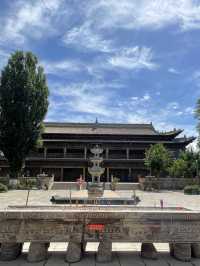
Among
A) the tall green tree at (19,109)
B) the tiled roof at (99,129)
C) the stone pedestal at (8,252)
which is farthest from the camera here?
the tiled roof at (99,129)

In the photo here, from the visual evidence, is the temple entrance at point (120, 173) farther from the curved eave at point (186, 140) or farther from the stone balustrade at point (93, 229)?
the stone balustrade at point (93, 229)

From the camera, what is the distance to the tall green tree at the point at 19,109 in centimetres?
2508

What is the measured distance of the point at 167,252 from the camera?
5.21 m

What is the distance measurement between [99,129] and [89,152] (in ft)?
19.5

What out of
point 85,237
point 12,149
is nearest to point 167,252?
point 85,237

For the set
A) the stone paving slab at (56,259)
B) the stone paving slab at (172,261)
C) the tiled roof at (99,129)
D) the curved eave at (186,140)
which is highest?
the tiled roof at (99,129)

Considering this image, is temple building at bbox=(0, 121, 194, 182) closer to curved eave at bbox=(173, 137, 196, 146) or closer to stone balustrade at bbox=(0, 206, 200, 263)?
curved eave at bbox=(173, 137, 196, 146)

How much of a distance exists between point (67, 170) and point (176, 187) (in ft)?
55.8

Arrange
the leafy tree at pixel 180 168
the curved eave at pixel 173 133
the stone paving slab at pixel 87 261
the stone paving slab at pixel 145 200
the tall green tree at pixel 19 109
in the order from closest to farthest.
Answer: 1. the stone paving slab at pixel 87 261
2. the stone paving slab at pixel 145 200
3. the tall green tree at pixel 19 109
4. the leafy tree at pixel 180 168
5. the curved eave at pixel 173 133

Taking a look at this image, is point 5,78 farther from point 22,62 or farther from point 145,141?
point 145,141

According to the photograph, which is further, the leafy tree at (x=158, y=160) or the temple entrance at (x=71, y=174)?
the temple entrance at (x=71, y=174)

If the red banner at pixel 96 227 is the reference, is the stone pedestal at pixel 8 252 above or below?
below

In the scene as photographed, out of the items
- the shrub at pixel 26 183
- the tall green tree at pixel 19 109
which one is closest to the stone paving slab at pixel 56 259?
the tall green tree at pixel 19 109

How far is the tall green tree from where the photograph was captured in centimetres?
2508
